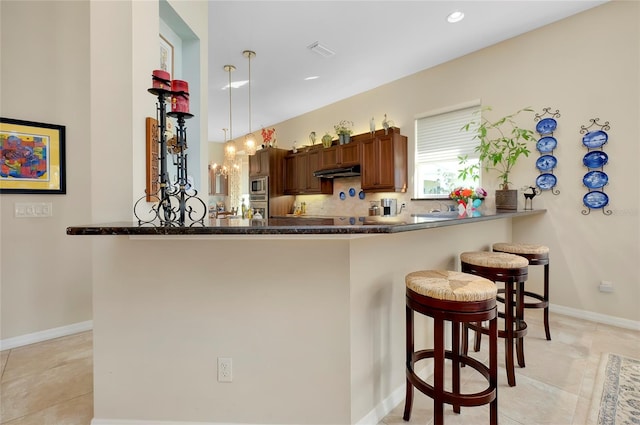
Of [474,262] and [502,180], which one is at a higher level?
[502,180]

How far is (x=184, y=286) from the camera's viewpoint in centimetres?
153

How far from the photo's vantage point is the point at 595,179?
2.92 m

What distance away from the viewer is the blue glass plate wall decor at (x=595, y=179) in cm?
287

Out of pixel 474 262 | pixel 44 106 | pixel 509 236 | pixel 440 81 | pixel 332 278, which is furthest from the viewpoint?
pixel 440 81

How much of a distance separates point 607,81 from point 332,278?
346 centimetres

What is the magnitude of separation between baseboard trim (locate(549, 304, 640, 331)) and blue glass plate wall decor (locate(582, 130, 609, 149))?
169 centimetres

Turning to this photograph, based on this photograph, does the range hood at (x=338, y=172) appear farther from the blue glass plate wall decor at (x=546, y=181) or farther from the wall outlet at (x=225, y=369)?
the wall outlet at (x=225, y=369)

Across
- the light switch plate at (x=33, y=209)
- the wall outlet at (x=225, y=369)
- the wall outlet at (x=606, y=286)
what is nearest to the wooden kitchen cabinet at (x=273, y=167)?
the light switch plate at (x=33, y=209)

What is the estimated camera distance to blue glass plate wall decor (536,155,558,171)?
318 cm

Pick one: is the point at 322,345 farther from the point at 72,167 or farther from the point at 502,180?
the point at 502,180

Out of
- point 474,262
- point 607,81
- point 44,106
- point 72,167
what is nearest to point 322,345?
point 474,262

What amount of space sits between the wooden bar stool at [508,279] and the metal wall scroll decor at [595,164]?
1604mm

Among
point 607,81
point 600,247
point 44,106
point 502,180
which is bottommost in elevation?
point 600,247

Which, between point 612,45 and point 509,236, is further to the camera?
point 509,236
